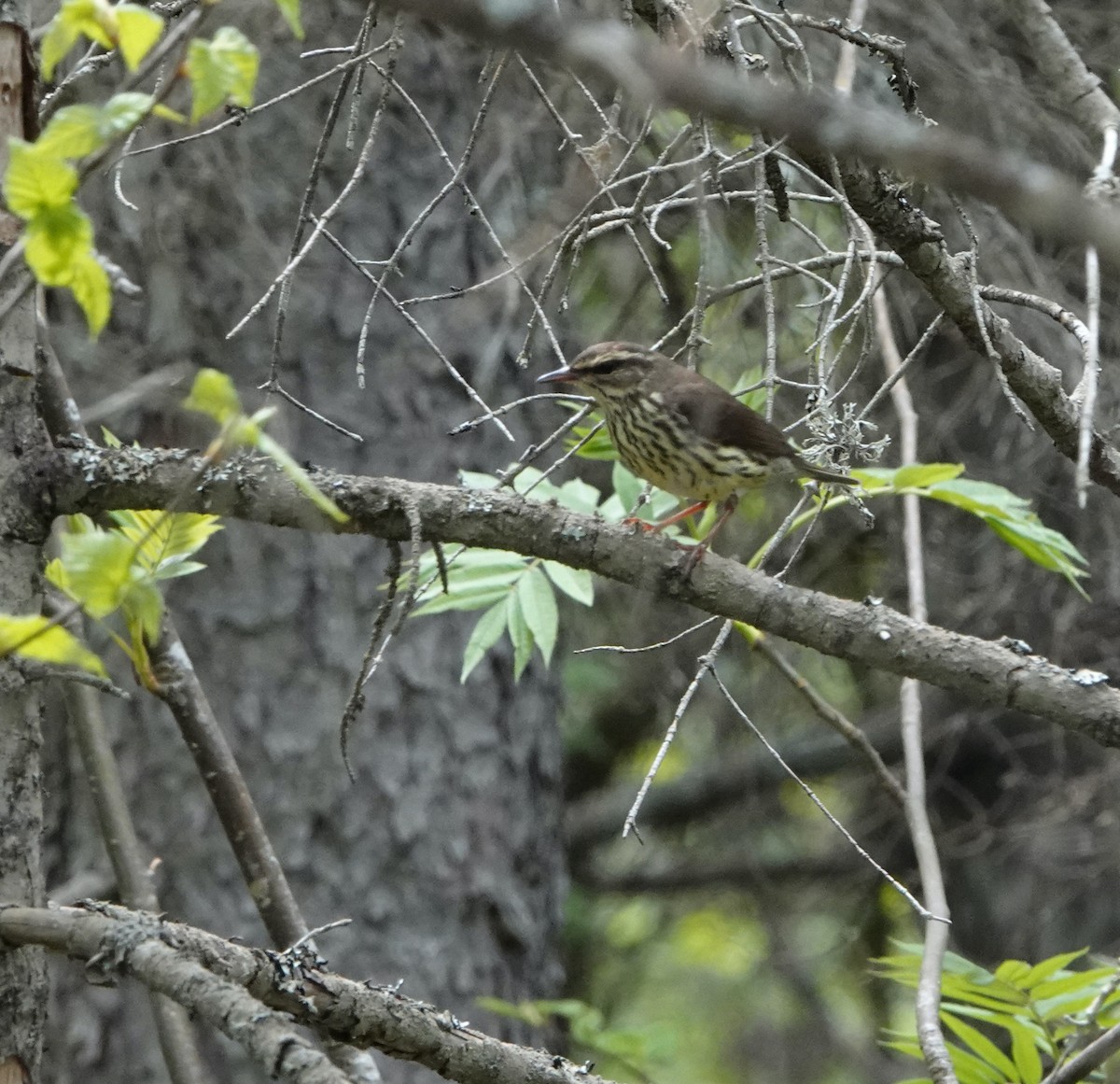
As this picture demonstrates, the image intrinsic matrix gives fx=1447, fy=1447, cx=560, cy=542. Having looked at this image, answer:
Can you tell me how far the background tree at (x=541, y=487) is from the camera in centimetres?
228

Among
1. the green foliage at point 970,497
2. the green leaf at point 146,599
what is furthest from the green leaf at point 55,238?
the green foliage at point 970,497

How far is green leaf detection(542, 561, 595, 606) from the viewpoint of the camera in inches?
113

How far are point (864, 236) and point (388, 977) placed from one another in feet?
11.4

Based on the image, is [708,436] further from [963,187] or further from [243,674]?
[963,187]

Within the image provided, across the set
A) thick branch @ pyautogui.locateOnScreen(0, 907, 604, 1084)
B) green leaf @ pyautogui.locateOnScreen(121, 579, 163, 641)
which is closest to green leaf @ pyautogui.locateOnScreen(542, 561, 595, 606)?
thick branch @ pyautogui.locateOnScreen(0, 907, 604, 1084)

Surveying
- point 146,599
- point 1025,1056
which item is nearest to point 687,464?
point 1025,1056

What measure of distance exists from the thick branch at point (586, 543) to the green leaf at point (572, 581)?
567 mm

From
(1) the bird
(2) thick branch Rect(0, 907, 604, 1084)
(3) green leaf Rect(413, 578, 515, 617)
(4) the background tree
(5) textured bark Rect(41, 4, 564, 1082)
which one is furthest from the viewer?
(5) textured bark Rect(41, 4, 564, 1082)

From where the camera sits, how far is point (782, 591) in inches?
89.4

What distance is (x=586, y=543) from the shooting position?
2230 mm

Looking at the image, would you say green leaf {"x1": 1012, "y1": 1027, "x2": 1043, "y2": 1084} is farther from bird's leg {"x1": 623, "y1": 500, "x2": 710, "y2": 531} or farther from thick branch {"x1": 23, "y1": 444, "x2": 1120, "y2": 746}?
bird's leg {"x1": 623, "y1": 500, "x2": 710, "y2": 531}

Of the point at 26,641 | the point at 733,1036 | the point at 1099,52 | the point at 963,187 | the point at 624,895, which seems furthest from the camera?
the point at 733,1036

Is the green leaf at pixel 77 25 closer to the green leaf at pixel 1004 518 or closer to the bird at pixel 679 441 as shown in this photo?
the green leaf at pixel 1004 518

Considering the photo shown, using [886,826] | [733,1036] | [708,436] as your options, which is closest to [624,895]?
[886,826]
